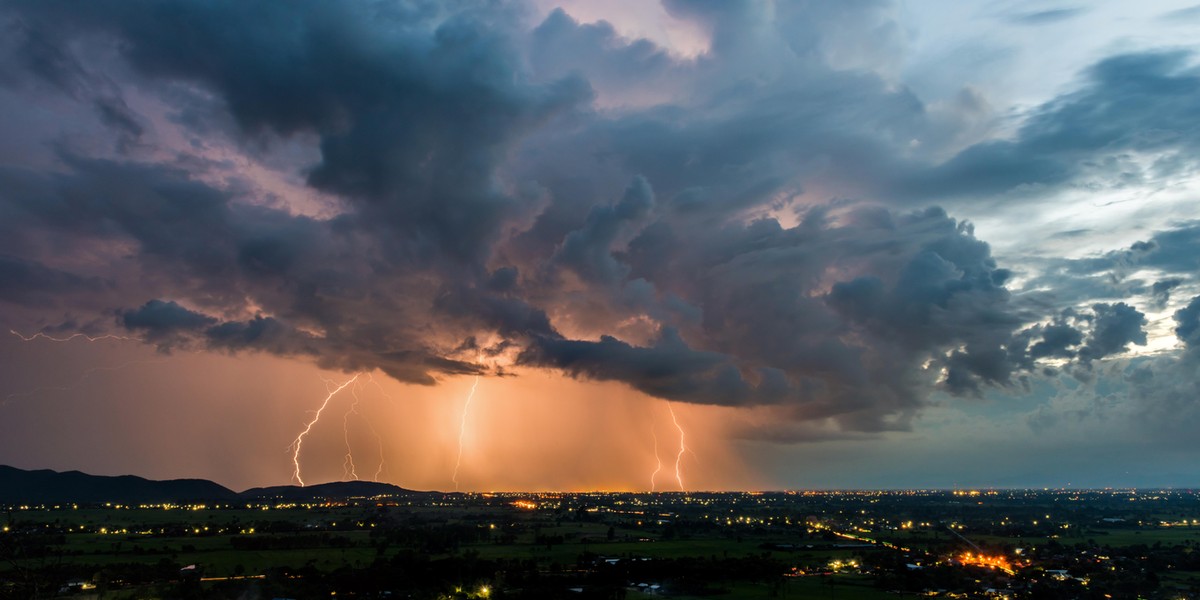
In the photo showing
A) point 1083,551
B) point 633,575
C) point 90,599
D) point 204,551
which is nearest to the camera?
point 90,599

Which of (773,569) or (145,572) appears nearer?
(145,572)

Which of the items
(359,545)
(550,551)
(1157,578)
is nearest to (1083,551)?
(1157,578)

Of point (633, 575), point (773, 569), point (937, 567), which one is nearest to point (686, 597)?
point (633, 575)

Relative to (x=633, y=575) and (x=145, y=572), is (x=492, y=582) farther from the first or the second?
(x=145, y=572)

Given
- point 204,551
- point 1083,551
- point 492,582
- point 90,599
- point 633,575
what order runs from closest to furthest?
point 90,599 → point 492,582 → point 633,575 → point 204,551 → point 1083,551

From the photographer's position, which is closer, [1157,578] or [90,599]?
[90,599]

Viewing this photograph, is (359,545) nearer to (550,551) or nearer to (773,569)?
(550,551)

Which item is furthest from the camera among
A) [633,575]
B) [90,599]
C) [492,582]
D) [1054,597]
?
[633,575]

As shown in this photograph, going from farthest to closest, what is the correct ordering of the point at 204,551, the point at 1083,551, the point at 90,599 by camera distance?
the point at 1083,551, the point at 204,551, the point at 90,599
